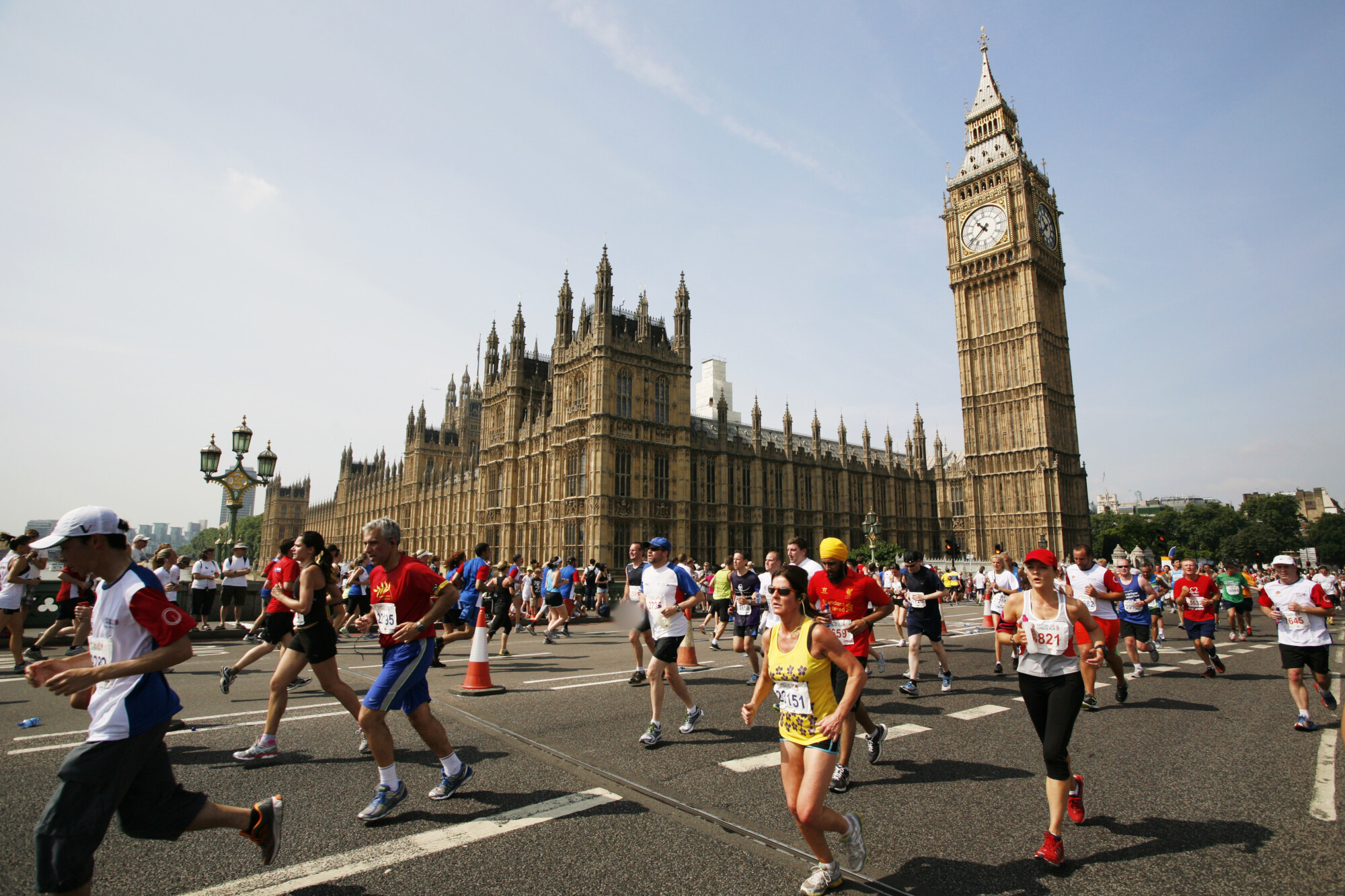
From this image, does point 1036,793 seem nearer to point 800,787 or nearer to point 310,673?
point 800,787

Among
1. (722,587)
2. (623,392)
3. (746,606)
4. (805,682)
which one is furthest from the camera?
(623,392)

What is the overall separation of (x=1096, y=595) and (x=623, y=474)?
30.6 meters

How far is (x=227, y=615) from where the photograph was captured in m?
17.3

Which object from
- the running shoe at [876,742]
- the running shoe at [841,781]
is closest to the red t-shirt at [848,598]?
the running shoe at [876,742]

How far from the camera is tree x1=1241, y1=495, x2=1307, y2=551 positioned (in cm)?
8512

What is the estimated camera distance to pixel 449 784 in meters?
4.88

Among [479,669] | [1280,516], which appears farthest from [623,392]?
[1280,516]

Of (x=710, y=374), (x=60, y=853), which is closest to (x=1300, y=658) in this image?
(x=60, y=853)

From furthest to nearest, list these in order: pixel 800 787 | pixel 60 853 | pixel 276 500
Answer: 1. pixel 276 500
2. pixel 800 787
3. pixel 60 853

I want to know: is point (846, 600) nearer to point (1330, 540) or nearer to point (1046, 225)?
point (1046, 225)

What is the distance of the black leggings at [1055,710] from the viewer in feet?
13.1

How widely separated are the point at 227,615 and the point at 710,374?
4360cm

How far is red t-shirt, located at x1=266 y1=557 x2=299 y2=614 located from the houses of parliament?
1151 inches

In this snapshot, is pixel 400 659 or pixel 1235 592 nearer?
pixel 400 659
